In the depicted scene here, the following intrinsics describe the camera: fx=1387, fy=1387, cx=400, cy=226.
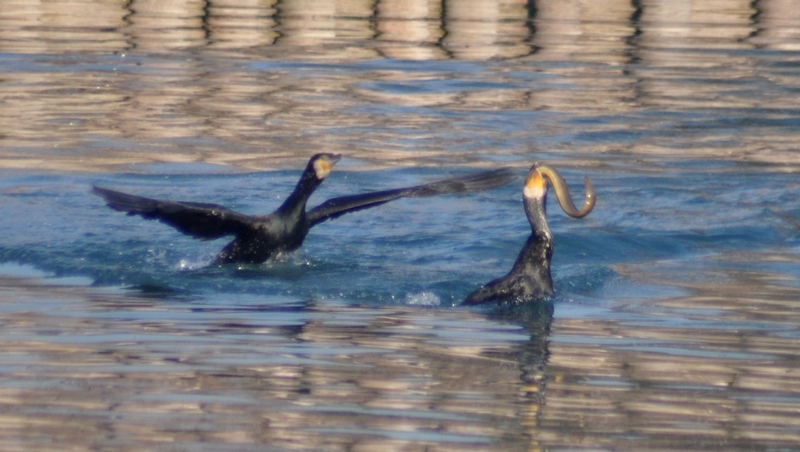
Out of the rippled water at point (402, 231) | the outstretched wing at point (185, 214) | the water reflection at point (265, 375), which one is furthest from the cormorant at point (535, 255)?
the outstretched wing at point (185, 214)

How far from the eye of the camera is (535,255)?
833cm

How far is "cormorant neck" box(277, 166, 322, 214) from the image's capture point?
9.62 metres

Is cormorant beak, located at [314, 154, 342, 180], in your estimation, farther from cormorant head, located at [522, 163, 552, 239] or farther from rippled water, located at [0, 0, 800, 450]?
cormorant head, located at [522, 163, 552, 239]

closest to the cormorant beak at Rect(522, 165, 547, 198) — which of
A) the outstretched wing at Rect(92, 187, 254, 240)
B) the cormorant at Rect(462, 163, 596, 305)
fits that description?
the cormorant at Rect(462, 163, 596, 305)

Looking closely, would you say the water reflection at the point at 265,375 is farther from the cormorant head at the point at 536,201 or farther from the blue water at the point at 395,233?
the blue water at the point at 395,233

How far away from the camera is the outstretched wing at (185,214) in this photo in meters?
8.69

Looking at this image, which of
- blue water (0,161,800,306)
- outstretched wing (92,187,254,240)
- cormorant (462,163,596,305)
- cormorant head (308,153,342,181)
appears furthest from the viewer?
cormorant head (308,153,342,181)

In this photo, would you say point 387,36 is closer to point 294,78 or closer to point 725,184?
point 294,78

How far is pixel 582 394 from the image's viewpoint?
5617 millimetres

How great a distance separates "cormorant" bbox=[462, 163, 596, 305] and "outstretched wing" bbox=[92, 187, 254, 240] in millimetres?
1833

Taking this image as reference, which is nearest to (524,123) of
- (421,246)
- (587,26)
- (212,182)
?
(212,182)

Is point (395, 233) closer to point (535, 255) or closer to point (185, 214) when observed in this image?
point (185, 214)

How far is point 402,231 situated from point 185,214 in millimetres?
2733

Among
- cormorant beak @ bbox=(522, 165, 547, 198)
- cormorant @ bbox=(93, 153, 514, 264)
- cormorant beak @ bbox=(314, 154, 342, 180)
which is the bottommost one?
cormorant @ bbox=(93, 153, 514, 264)
